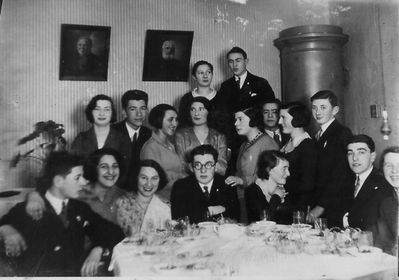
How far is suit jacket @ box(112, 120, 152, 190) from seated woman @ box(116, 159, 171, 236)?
57 millimetres

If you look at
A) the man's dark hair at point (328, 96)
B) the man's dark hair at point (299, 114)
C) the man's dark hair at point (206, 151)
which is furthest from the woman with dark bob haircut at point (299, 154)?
the man's dark hair at point (206, 151)

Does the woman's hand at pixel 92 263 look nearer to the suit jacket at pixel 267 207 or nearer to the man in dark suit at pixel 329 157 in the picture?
the suit jacket at pixel 267 207

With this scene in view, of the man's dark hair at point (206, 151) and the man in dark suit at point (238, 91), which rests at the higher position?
the man in dark suit at point (238, 91)

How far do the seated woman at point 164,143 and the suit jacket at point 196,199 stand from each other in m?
0.09

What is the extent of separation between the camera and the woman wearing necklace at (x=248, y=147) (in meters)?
2.72

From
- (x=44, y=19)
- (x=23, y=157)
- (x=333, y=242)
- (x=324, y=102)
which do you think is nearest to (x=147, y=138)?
(x=23, y=157)

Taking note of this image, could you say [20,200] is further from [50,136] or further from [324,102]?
[324,102]

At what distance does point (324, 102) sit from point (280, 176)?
0.54m

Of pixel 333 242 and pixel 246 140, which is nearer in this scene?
Answer: pixel 333 242

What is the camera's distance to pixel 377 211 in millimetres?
2309

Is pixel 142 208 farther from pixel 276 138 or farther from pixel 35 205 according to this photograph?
pixel 276 138

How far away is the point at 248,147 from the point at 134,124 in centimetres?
77

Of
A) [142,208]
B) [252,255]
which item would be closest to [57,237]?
[142,208]

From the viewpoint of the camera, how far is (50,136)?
259 centimetres
